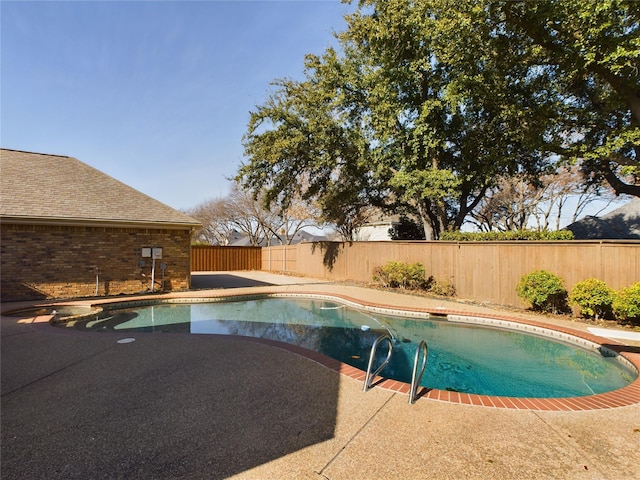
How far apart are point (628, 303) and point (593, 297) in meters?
0.65

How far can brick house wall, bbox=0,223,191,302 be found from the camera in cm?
1031

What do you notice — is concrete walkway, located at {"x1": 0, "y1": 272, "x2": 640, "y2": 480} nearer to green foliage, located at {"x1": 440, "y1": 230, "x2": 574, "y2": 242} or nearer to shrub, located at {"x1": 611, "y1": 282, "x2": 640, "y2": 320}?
shrub, located at {"x1": 611, "y1": 282, "x2": 640, "y2": 320}

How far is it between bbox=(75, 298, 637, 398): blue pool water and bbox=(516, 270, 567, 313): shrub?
5.85 feet

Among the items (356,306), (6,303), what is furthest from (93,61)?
(356,306)

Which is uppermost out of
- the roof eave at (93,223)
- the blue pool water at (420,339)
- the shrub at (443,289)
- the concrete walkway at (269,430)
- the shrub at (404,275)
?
the roof eave at (93,223)

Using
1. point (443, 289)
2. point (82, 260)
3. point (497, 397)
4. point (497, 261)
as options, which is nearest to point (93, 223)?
point (82, 260)

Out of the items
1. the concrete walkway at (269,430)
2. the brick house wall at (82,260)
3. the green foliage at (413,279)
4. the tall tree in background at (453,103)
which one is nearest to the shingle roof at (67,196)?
the brick house wall at (82,260)

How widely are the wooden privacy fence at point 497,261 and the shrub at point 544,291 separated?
16.4 inches

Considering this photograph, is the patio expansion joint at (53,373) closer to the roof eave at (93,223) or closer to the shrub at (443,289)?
the roof eave at (93,223)

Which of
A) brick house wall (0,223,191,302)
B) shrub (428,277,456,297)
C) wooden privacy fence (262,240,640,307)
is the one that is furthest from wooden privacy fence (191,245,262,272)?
shrub (428,277,456,297)

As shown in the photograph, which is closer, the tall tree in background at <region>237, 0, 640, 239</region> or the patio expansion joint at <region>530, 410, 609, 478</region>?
the patio expansion joint at <region>530, 410, 609, 478</region>

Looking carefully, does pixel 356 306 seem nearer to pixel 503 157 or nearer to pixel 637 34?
pixel 503 157

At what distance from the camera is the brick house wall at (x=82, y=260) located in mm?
10312

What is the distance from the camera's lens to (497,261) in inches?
401
